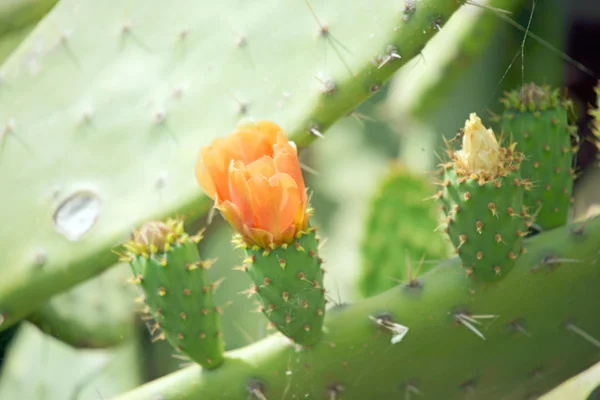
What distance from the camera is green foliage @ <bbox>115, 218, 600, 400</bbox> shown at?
0.95 metres

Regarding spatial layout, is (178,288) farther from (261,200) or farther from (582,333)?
(582,333)

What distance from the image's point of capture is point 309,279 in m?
0.86

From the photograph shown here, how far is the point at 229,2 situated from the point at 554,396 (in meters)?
0.83

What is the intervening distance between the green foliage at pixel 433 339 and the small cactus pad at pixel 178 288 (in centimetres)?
5

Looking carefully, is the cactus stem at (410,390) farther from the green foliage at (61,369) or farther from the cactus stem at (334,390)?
the green foliage at (61,369)

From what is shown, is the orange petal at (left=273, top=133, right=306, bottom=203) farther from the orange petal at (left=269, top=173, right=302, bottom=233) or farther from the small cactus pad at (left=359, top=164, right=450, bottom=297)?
the small cactus pad at (left=359, top=164, right=450, bottom=297)

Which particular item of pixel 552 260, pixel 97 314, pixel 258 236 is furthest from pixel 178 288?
pixel 97 314

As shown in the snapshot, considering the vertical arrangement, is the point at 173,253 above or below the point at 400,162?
above

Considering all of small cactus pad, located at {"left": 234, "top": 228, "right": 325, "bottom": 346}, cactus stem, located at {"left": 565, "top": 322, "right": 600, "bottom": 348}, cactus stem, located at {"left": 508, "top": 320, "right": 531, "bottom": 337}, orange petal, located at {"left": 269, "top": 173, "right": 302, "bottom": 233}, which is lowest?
cactus stem, located at {"left": 565, "top": 322, "right": 600, "bottom": 348}

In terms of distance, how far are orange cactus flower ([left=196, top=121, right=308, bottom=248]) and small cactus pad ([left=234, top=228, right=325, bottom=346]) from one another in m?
0.02

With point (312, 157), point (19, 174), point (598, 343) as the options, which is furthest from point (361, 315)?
point (312, 157)

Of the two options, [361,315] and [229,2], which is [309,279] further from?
[229,2]

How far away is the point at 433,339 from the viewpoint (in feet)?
3.14

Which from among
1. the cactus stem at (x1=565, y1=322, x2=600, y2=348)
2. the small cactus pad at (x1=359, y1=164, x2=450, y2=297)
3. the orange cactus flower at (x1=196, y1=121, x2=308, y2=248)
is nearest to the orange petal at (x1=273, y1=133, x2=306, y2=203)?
the orange cactus flower at (x1=196, y1=121, x2=308, y2=248)
